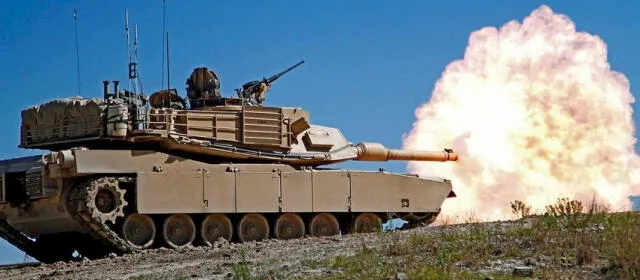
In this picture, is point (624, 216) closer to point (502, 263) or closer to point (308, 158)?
point (502, 263)

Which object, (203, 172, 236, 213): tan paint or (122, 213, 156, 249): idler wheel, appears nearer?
(122, 213, 156, 249): idler wheel

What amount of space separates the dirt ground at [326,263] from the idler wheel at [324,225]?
5213mm

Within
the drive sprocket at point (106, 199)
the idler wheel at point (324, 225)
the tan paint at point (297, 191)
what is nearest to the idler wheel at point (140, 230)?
the drive sprocket at point (106, 199)

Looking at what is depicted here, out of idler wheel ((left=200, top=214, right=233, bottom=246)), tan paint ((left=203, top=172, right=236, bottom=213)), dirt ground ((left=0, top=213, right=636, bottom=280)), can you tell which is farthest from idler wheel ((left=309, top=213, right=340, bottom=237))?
dirt ground ((left=0, top=213, right=636, bottom=280))

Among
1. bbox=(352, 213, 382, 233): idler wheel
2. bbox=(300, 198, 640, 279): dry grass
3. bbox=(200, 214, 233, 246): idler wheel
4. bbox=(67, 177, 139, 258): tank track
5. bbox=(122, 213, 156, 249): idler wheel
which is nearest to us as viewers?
bbox=(300, 198, 640, 279): dry grass

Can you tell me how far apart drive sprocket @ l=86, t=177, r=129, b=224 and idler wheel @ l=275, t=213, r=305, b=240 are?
15.7 feet

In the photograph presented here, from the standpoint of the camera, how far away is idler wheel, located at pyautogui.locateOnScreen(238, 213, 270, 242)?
2809 cm

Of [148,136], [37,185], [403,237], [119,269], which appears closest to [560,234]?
[403,237]

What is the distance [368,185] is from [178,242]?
238 inches

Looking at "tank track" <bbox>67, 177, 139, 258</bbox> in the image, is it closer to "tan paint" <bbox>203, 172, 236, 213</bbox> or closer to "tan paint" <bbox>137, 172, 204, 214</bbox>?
"tan paint" <bbox>137, 172, 204, 214</bbox>

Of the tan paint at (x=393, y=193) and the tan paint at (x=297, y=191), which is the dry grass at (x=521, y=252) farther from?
the tan paint at (x=393, y=193)

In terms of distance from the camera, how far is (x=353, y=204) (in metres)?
29.9

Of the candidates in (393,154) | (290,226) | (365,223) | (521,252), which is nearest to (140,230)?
(290,226)

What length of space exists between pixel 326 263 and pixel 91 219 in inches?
396
